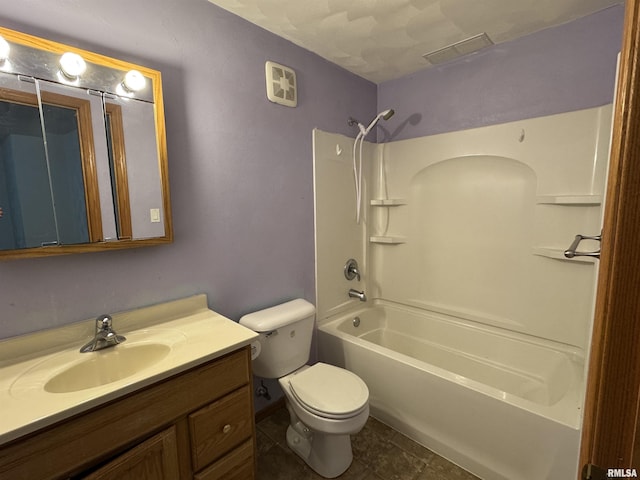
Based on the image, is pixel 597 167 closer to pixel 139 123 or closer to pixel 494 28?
pixel 494 28

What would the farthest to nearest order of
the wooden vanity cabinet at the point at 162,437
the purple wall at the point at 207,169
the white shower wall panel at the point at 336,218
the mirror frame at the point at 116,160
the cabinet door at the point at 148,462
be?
the white shower wall panel at the point at 336,218 → the purple wall at the point at 207,169 → the mirror frame at the point at 116,160 → the cabinet door at the point at 148,462 → the wooden vanity cabinet at the point at 162,437

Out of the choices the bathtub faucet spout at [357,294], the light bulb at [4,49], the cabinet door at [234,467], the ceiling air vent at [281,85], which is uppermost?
the ceiling air vent at [281,85]

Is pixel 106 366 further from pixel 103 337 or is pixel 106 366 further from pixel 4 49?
pixel 4 49

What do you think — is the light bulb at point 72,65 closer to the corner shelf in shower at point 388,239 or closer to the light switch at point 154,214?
the light switch at point 154,214

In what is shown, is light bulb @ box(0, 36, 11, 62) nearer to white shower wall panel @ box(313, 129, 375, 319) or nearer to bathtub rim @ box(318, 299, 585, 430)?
white shower wall panel @ box(313, 129, 375, 319)

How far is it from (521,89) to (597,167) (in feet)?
2.10

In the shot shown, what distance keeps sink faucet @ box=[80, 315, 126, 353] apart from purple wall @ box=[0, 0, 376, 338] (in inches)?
3.9

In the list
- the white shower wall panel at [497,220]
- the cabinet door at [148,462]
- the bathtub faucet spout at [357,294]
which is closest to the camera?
the cabinet door at [148,462]

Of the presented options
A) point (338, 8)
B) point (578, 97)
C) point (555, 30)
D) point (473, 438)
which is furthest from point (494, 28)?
point (473, 438)

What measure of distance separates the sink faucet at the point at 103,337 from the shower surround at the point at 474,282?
1270mm

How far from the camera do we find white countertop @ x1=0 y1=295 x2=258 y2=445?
0.82 m

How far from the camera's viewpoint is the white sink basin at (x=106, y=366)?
1.05 meters

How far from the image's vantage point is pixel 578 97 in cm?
169

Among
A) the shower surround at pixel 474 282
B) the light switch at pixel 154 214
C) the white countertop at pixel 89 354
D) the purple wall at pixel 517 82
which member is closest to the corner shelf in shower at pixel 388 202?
the shower surround at pixel 474 282
